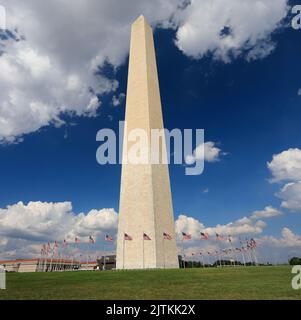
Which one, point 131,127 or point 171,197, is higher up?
point 131,127

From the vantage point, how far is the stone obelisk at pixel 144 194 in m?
39.3

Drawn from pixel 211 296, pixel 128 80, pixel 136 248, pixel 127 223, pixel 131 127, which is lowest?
pixel 211 296

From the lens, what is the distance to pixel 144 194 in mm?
41000

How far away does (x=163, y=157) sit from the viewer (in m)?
44.8

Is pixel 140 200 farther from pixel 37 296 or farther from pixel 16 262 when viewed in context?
pixel 16 262

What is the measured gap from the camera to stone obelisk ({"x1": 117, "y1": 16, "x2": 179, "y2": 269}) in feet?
129

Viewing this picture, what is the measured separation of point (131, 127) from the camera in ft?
148

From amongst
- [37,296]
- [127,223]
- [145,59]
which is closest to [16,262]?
[127,223]

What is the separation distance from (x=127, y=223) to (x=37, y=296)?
2714 centimetres
